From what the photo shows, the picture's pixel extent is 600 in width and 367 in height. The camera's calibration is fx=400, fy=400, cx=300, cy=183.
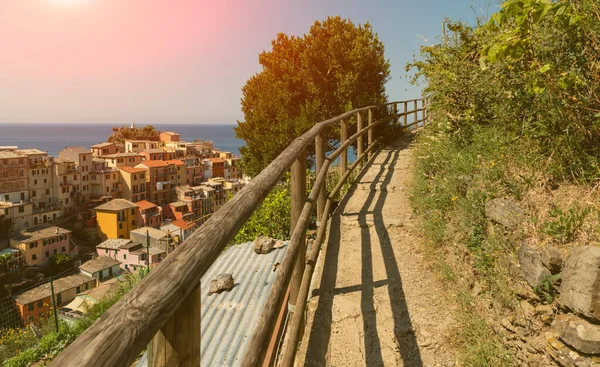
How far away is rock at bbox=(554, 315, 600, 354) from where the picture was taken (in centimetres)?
257

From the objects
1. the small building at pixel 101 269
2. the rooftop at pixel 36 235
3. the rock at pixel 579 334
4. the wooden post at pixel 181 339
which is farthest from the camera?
the rooftop at pixel 36 235

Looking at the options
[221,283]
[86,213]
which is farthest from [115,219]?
[221,283]

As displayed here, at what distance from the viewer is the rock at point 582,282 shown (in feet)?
8.68

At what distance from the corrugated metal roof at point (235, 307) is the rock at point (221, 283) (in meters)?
0.09

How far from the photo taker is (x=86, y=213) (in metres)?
58.0

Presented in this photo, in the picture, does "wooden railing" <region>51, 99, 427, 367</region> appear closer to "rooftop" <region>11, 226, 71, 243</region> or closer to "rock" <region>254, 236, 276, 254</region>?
"rock" <region>254, 236, 276, 254</region>

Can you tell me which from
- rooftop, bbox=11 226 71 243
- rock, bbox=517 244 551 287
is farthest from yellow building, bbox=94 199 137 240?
rock, bbox=517 244 551 287

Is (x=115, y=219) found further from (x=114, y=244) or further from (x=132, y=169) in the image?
(x=132, y=169)

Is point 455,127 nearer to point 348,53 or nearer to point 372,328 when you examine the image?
point 372,328

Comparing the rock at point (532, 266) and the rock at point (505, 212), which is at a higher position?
the rock at point (505, 212)

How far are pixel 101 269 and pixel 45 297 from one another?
5753 mm

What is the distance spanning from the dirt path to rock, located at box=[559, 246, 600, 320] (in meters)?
0.96

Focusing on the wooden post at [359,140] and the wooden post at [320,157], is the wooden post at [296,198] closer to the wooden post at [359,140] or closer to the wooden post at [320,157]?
the wooden post at [320,157]

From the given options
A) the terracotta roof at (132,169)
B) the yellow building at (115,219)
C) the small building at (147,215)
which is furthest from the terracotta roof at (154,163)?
the yellow building at (115,219)
